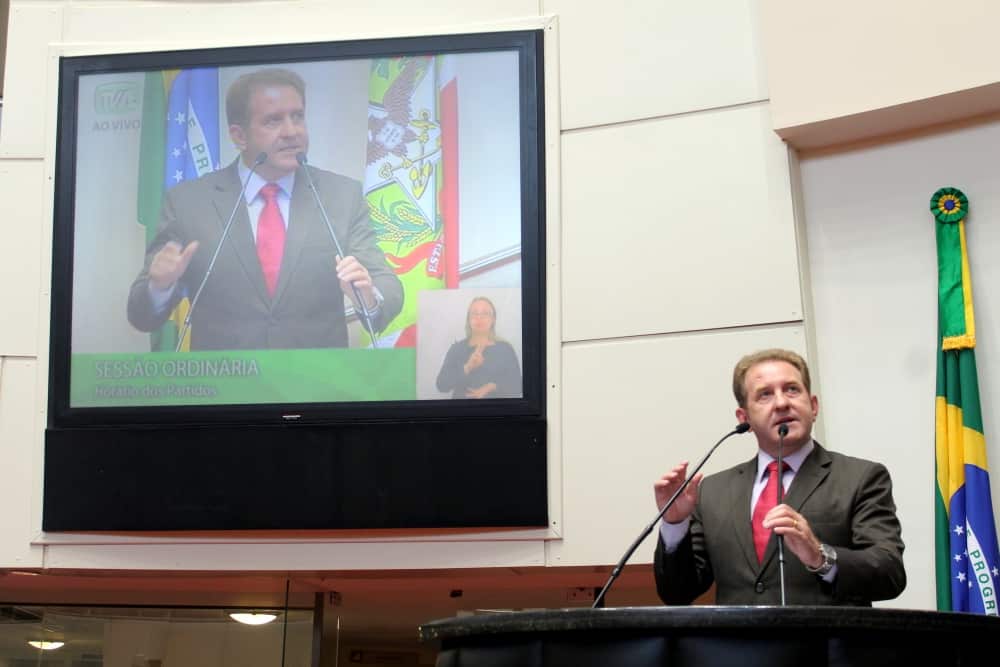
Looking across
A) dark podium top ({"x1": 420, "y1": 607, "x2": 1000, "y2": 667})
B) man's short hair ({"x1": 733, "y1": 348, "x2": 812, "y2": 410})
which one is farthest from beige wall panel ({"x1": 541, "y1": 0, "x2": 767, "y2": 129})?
dark podium top ({"x1": 420, "y1": 607, "x2": 1000, "y2": 667})

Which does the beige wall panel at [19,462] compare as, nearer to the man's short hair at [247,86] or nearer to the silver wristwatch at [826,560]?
the man's short hair at [247,86]

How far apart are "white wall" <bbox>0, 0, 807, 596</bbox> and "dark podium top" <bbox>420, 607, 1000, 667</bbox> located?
6.65 ft

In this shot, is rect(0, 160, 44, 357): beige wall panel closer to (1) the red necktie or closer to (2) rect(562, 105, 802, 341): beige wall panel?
(1) the red necktie

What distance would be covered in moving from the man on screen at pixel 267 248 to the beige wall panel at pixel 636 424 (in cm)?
76

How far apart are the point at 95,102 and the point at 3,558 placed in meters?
1.62

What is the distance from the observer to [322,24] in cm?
433

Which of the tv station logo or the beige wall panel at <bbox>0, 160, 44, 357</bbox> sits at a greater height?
the tv station logo

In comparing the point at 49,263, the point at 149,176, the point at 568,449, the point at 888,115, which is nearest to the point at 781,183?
the point at 888,115

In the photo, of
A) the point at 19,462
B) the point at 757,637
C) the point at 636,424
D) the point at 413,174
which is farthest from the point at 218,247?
the point at 757,637

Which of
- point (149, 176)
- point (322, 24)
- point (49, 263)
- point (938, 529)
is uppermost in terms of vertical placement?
point (322, 24)

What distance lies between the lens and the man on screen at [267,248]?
4.08 meters

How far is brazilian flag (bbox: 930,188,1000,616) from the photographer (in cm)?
331

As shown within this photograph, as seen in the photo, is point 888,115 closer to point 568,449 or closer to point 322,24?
point 568,449

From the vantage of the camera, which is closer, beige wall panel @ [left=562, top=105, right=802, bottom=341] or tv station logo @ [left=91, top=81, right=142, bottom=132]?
beige wall panel @ [left=562, top=105, right=802, bottom=341]
